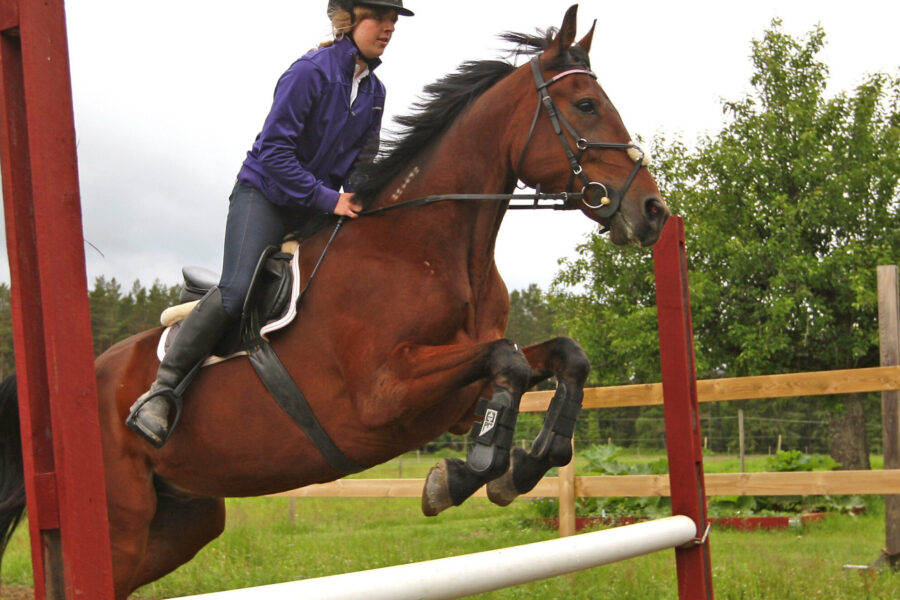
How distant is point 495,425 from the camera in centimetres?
295

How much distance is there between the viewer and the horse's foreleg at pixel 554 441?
308 centimetres

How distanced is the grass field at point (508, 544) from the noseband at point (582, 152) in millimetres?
1356

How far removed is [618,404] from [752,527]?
427 centimetres

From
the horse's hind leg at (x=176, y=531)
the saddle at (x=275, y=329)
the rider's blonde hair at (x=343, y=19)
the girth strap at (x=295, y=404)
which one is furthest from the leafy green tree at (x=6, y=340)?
the rider's blonde hair at (x=343, y=19)

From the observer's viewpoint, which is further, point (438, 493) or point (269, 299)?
point (269, 299)

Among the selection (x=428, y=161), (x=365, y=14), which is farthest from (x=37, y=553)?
(x=365, y=14)

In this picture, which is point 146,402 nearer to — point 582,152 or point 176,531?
point 176,531

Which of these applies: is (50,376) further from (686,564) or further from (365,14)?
(686,564)

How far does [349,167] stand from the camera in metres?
3.65

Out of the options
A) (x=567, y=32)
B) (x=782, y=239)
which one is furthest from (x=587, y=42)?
(x=782, y=239)

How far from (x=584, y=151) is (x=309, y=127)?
A: 1092 mm

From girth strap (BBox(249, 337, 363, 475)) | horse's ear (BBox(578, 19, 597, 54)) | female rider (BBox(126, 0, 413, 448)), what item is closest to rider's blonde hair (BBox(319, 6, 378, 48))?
female rider (BBox(126, 0, 413, 448))

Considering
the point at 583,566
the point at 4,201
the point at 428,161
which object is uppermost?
the point at 428,161

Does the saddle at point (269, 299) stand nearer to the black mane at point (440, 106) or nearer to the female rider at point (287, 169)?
the female rider at point (287, 169)
